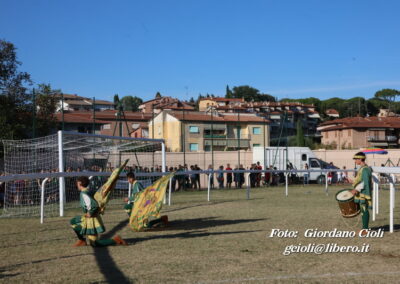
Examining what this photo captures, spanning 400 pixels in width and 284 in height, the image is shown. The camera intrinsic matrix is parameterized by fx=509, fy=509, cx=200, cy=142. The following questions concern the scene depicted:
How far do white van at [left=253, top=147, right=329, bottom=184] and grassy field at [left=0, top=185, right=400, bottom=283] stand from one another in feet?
84.1

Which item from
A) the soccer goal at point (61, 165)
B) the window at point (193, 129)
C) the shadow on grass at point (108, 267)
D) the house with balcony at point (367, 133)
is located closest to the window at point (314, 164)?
the soccer goal at point (61, 165)

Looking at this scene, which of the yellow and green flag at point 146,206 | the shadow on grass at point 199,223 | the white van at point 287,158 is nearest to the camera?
the yellow and green flag at point 146,206

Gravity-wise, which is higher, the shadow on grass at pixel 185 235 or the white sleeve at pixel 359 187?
the white sleeve at pixel 359 187

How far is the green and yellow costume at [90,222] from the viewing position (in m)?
9.21

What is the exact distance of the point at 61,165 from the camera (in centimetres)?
1525

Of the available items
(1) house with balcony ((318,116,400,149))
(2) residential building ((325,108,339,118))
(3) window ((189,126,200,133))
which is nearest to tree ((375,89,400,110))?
(2) residential building ((325,108,339,118))

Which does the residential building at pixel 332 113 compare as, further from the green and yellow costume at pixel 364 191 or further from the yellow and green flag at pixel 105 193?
the yellow and green flag at pixel 105 193

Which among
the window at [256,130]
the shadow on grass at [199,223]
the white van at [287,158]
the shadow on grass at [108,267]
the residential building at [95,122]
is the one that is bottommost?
the shadow on grass at [199,223]

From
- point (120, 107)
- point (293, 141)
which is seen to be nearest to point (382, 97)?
point (293, 141)

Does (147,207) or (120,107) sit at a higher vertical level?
(120,107)

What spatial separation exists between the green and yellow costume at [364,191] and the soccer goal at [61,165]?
25.6 feet

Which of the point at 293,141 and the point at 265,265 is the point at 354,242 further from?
the point at 293,141

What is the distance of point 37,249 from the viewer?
926 cm

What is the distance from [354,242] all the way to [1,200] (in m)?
14.9
